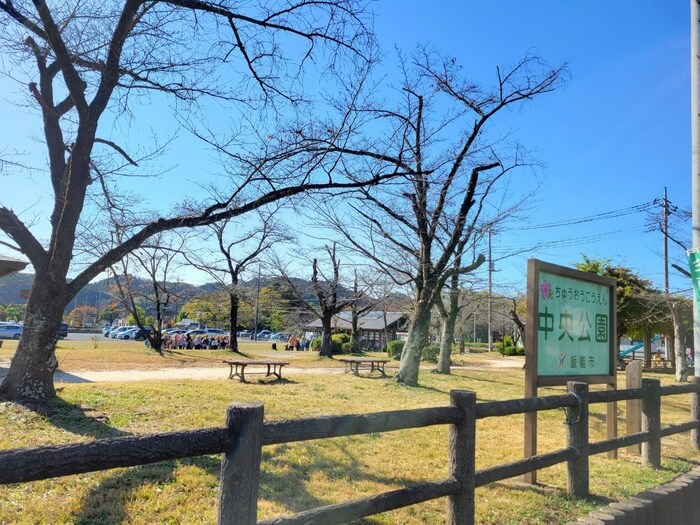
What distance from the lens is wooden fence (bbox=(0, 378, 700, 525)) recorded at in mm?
1805

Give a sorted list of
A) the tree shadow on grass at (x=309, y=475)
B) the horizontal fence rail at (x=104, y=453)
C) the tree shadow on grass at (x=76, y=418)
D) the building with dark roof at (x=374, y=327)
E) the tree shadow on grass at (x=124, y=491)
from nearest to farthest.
Result: the horizontal fence rail at (x=104, y=453) < the tree shadow on grass at (x=124, y=491) < the tree shadow on grass at (x=309, y=475) < the tree shadow on grass at (x=76, y=418) < the building with dark roof at (x=374, y=327)

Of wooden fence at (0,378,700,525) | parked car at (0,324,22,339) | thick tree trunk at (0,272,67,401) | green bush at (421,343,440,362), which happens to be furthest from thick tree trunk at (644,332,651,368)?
parked car at (0,324,22,339)

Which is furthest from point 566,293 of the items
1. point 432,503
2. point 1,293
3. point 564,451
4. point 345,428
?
point 1,293

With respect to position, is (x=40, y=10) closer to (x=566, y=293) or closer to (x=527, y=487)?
(x=566, y=293)

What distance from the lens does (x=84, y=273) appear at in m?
7.03

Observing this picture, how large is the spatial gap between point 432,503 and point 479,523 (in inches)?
20.0

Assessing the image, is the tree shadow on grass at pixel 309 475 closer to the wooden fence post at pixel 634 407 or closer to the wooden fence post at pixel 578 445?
the wooden fence post at pixel 578 445

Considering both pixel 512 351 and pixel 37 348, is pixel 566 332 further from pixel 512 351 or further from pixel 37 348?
pixel 512 351

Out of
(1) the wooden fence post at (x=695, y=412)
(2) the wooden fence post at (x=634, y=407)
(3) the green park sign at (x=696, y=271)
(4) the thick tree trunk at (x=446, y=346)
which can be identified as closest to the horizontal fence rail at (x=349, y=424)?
(2) the wooden fence post at (x=634, y=407)

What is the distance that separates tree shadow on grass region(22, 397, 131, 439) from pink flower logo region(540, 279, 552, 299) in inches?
194

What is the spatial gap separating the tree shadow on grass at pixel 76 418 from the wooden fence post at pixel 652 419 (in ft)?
19.3

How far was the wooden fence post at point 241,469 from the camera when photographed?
217cm

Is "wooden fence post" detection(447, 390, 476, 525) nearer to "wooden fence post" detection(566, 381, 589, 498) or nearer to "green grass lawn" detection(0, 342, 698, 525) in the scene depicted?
"green grass lawn" detection(0, 342, 698, 525)

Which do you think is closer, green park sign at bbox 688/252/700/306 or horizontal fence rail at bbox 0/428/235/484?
horizontal fence rail at bbox 0/428/235/484
